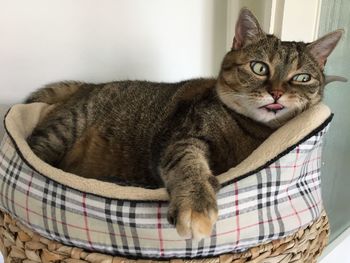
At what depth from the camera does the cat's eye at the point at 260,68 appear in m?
0.92

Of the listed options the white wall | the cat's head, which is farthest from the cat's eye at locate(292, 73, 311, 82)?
the white wall

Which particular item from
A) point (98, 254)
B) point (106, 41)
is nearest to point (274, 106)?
point (98, 254)

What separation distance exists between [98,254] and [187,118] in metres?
0.37

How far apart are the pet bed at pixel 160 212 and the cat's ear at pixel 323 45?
195 mm

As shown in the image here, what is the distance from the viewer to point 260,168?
712 mm

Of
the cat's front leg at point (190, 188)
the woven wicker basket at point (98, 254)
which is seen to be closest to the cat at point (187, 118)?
the cat's front leg at point (190, 188)

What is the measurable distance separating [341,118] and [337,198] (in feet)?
1.20

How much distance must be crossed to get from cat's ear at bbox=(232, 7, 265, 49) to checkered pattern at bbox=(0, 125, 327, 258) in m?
0.31

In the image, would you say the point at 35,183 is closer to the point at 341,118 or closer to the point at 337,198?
the point at 341,118

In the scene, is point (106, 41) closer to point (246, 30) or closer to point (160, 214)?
point (246, 30)

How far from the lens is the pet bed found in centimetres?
67

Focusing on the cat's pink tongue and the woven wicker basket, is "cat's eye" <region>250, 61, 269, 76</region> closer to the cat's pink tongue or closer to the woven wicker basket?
the cat's pink tongue

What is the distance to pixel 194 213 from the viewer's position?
633mm

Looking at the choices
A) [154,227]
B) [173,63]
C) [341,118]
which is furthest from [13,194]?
[341,118]
